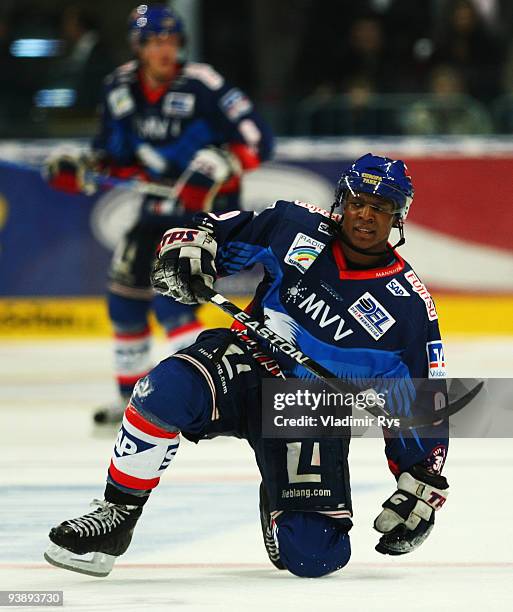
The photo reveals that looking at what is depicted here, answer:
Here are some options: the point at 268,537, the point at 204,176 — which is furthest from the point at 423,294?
the point at 204,176

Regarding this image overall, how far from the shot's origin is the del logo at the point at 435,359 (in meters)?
3.50

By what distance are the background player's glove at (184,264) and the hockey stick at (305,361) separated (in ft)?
0.08

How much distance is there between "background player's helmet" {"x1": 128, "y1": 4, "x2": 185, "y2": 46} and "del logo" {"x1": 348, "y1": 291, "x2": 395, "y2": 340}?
261 centimetres

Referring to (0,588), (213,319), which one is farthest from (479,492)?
(213,319)

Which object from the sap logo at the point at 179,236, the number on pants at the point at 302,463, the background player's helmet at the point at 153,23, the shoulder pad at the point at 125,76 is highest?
the background player's helmet at the point at 153,23

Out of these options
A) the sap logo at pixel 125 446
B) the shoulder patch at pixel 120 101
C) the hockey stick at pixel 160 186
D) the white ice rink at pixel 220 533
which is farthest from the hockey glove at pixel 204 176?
the sap logo at pixel 125 446

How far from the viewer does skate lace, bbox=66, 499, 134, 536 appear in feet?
11.0

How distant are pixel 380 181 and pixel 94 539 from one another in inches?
41.4

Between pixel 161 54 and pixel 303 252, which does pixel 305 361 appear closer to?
pixel 303 252

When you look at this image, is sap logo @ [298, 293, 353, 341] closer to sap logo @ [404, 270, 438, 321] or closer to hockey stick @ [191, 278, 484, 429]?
hockey stick @ [191, 278, 484, 429]

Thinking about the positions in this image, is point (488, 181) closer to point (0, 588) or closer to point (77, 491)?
point (77, 491)

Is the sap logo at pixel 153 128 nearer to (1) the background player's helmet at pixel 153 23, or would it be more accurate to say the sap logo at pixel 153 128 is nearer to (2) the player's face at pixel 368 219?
(1) the background player's helmet at pixel 153 23

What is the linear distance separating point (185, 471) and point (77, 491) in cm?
51

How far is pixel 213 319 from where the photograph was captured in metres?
8.32
